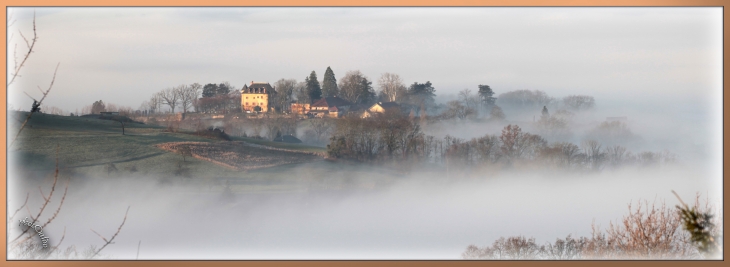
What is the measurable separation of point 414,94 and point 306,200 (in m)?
2.38

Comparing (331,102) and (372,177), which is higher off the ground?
(331,102)

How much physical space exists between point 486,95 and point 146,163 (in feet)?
17.7

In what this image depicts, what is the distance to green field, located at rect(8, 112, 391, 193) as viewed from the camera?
9273 millimetres

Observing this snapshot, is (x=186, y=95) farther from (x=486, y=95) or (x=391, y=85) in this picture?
(x=486, y=95)

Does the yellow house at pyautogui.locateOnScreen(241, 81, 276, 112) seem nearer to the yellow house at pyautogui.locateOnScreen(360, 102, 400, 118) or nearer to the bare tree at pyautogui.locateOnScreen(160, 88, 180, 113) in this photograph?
the bare tree at pyautogui.locateOnScreen(160, 88, 180, 113)

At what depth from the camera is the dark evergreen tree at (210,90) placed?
980cm

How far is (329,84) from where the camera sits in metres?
9.88

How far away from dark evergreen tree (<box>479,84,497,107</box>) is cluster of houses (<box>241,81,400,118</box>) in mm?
1350

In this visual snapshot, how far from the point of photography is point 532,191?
9.47 metres

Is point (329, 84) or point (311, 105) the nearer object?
point (329, 84)

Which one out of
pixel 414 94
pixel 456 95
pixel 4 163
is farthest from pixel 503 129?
pixel 4 163

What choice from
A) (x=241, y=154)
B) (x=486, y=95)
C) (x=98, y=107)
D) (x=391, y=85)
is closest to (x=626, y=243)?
(x=486, y=95)

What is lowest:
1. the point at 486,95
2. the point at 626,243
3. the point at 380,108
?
the point at 626,243

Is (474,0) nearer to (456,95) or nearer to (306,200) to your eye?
(456,95)
